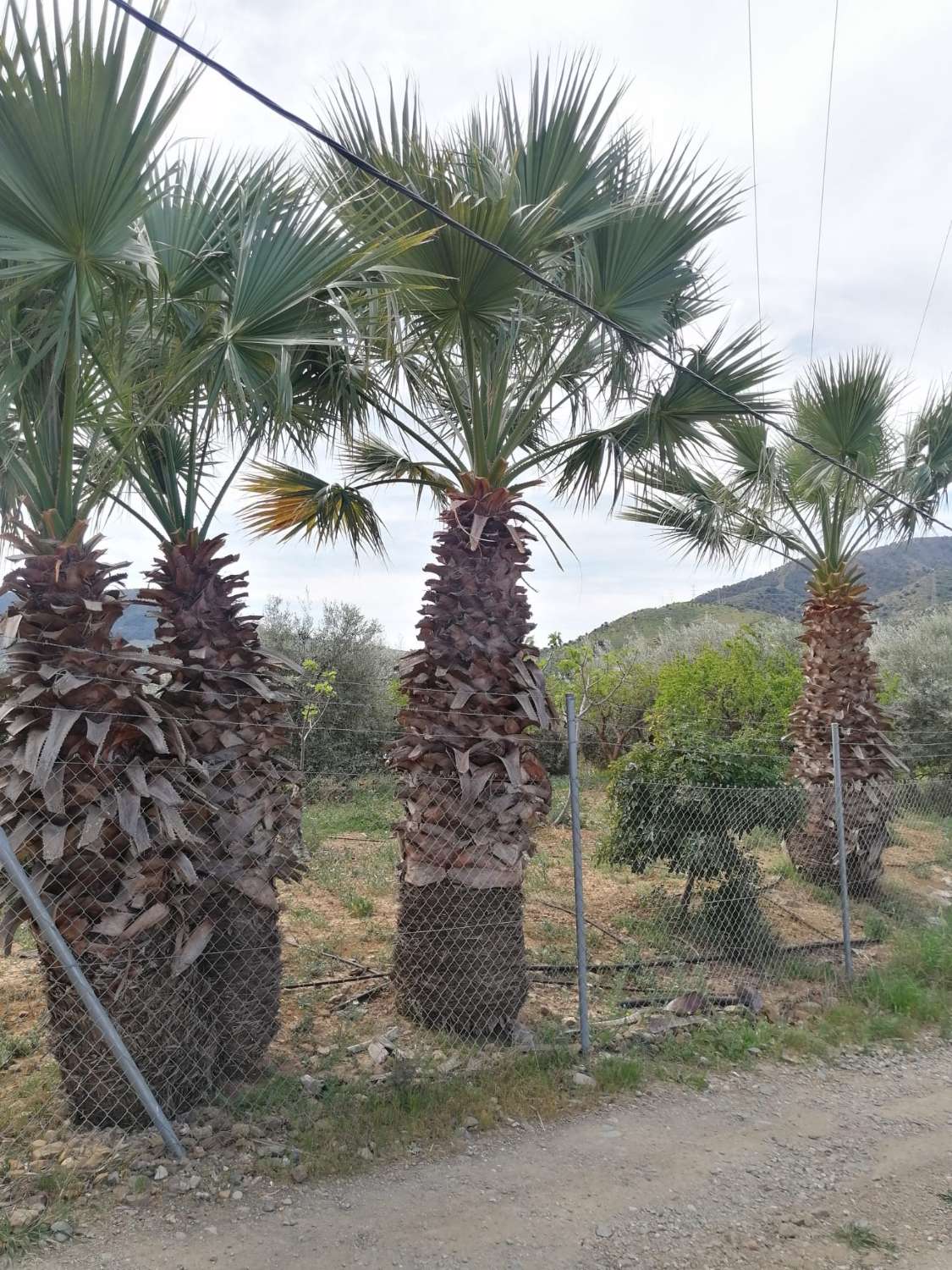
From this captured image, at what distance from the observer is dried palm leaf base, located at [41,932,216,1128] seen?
381 centimetres

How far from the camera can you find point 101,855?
3744 millimetres

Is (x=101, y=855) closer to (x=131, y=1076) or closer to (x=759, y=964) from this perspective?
(x=131, y=1076)

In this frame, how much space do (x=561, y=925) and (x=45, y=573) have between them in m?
5.16

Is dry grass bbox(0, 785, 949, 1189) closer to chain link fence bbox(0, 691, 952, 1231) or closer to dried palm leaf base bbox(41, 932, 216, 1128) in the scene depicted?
chain link fence bbox(0, 691, 952, 1231)

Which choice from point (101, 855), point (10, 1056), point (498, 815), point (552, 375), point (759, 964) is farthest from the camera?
point (759, 964)

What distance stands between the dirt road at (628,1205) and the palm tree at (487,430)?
1.15m

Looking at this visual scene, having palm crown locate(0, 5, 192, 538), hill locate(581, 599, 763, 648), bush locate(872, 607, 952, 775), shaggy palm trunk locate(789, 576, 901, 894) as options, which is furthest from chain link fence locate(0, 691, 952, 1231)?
hill locate(581, 599, 763, 648)

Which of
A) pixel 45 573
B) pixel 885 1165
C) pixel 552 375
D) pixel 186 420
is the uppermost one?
pixel 552 375

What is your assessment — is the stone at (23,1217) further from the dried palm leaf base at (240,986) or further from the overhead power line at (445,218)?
the overhead power line at (445,218)

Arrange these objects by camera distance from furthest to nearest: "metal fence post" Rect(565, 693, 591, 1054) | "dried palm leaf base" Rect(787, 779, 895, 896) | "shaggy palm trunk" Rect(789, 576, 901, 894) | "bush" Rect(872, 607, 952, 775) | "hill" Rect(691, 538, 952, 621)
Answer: "hill" Rect(691, 538, 952, 621), "bush" Rect(872, 607, 952, 775), "shaggy palm trunk" Rect(789, 576, 901, 894), "dried palm leaf base" Rect(787, 779, 895, 896), "metal fence post" Rect(565, 693, 591, 1054)

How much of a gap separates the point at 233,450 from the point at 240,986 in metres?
2.75

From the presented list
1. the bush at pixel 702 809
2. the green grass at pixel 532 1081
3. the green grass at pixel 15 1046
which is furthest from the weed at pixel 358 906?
the green grass at pixel 15 1046

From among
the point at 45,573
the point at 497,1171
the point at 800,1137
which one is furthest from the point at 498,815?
the point at 45,573

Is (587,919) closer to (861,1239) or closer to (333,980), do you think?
(333,980)
